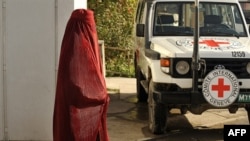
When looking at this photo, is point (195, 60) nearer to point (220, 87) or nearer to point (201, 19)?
point (220, 87)

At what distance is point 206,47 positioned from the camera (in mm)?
6910

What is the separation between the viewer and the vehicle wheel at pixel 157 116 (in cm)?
705

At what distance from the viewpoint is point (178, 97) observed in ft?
21.9

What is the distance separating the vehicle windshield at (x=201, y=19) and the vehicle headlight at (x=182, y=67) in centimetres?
104

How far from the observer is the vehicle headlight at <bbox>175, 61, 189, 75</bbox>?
6727 millimetres

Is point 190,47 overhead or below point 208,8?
below

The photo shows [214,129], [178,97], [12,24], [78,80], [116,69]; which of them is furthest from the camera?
[116,69]

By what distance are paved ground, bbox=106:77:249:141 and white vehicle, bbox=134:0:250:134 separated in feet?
1.26

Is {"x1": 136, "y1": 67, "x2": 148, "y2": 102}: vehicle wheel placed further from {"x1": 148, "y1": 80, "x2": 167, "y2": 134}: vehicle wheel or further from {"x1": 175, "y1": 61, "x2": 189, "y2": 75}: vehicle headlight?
{"x1": 175, "y1": 61, "x2": 189, "y2": 75}: vehicle headlight

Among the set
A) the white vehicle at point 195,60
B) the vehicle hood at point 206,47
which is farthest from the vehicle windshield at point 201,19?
the vehicle hood at point 206,47

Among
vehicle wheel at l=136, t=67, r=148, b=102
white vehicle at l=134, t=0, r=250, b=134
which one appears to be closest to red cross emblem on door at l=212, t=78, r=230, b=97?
white vehicle at l=134, t=0, r=250, b=134

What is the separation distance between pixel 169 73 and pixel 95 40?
2158 mm

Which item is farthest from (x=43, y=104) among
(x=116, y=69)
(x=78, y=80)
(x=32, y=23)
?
(x=116, y=69)

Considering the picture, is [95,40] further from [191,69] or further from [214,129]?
[214,129]
